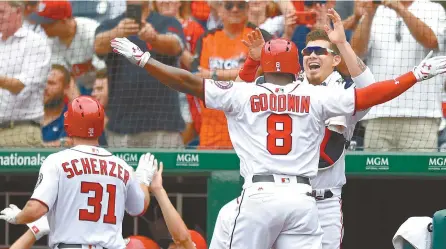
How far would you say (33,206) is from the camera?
5.32 m

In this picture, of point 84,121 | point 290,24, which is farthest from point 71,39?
point 84,121

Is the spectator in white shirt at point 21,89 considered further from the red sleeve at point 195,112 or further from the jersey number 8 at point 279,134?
the jersey number 8 at point 279,134

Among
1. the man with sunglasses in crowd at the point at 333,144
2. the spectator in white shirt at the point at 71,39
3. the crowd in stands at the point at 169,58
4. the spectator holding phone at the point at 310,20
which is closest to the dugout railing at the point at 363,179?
the crowd in stands at the point at 169,58

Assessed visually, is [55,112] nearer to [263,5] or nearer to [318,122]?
[263,5]

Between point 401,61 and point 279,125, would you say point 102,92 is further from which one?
point 279,125

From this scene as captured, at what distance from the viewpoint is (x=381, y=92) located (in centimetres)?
564

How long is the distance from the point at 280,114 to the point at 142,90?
10.3 ft

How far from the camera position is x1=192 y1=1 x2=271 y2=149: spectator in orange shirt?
8359 mm

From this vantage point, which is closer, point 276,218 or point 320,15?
point 276,218

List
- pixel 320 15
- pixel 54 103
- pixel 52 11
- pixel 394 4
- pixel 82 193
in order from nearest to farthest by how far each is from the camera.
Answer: pixel 82 193
pixel 394 4
pixel 320 15
pixel 54 103
pixel 52 11

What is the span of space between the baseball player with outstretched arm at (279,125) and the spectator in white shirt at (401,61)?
249 centimetres

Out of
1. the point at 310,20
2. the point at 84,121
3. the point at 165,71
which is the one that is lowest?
the point at 84,121

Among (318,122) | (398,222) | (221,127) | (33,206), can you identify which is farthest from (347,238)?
(33,206)

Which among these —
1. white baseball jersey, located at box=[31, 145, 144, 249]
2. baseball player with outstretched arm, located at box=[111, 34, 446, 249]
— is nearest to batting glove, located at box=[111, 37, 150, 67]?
baseball player with outstretched arm, located at box=[111, 34, 446, 249]
